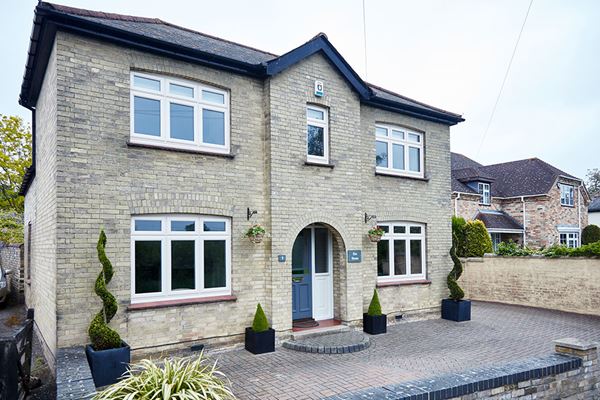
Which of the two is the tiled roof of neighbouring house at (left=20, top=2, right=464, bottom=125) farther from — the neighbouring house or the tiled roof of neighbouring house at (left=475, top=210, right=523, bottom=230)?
the neighbouring house

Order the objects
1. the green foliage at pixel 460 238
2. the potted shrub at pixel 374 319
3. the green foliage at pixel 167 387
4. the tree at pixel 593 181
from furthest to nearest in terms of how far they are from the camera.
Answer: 1. the tree at pixel 593 181
2. the green foliage at pixel 460 238
3. the potted shrub at pixel 374 319
4. the green foliage at pixel 167 387

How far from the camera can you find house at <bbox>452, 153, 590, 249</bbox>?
85.9 feet

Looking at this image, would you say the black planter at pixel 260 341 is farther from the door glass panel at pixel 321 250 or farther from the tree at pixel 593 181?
the tree at pixel 593 181

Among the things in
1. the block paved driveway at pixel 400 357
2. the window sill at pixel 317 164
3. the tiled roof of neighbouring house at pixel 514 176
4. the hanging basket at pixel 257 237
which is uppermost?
the tiled roof of neighbouring house at pixel 514 176

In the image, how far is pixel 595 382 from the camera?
654 cm

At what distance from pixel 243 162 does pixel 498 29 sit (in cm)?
835

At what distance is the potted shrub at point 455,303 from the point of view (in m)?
12.2

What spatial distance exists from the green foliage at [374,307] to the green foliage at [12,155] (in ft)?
93.1

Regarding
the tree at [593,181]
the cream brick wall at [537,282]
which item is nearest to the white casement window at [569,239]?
the cream brick wall at [537,282]

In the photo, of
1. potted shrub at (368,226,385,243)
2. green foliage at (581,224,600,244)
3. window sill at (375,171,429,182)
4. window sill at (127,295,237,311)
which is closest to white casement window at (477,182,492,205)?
green foliage at (581,224,600,244)

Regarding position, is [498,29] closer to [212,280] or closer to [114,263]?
[212,280]

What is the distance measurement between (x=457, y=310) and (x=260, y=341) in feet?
20.9

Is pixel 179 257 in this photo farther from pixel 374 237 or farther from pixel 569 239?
pixel 569 239

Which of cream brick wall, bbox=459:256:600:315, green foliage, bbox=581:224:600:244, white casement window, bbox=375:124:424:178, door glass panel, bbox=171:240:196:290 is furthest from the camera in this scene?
green foliage, bbox=581:224:600:244
